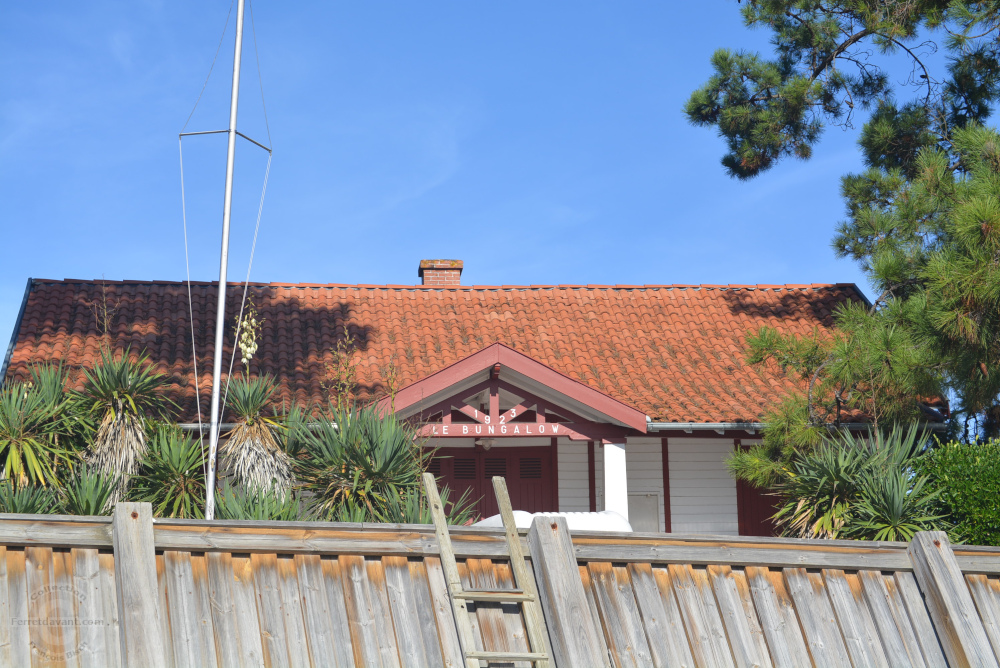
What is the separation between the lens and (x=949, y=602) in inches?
209

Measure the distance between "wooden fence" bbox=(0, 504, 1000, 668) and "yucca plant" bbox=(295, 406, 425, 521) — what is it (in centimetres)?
298

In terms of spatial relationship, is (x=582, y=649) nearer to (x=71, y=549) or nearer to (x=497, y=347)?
(x=71, y=549)

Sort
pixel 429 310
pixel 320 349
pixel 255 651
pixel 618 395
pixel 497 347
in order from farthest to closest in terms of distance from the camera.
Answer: pixel 429 310
pixel 320 349
pixel 618 395
pixel 497 347
pixel 255 651

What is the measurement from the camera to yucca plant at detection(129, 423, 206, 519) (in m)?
8.97

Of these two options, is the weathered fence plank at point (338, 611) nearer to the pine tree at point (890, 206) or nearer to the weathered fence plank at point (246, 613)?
the weathered fence plank at point (246, 613)

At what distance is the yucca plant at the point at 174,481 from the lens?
8.97 meters

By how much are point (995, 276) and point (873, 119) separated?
7683 millimetres

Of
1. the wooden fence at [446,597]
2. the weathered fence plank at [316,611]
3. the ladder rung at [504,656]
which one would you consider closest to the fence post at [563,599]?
the wooden fence at [446,597]

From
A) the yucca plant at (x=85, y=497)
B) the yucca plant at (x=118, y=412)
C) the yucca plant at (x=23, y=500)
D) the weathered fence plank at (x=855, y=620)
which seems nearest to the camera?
the weathered fence plank at (x=855, y=620)

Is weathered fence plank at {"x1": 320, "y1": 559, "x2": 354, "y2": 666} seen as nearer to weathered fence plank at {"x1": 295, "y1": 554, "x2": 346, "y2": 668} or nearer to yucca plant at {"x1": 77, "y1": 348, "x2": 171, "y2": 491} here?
weathered fence plank at {"x1": 295, "y1": 554, "x2": 346, "y2": 668}

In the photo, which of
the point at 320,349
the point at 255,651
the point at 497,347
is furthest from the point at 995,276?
the point at 320,349

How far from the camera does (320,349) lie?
14.6m

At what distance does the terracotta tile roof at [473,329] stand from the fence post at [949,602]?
22.7 ft

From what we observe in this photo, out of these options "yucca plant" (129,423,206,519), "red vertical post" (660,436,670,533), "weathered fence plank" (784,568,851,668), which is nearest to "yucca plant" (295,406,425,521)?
"yucca plant" (129,423,206,519)
